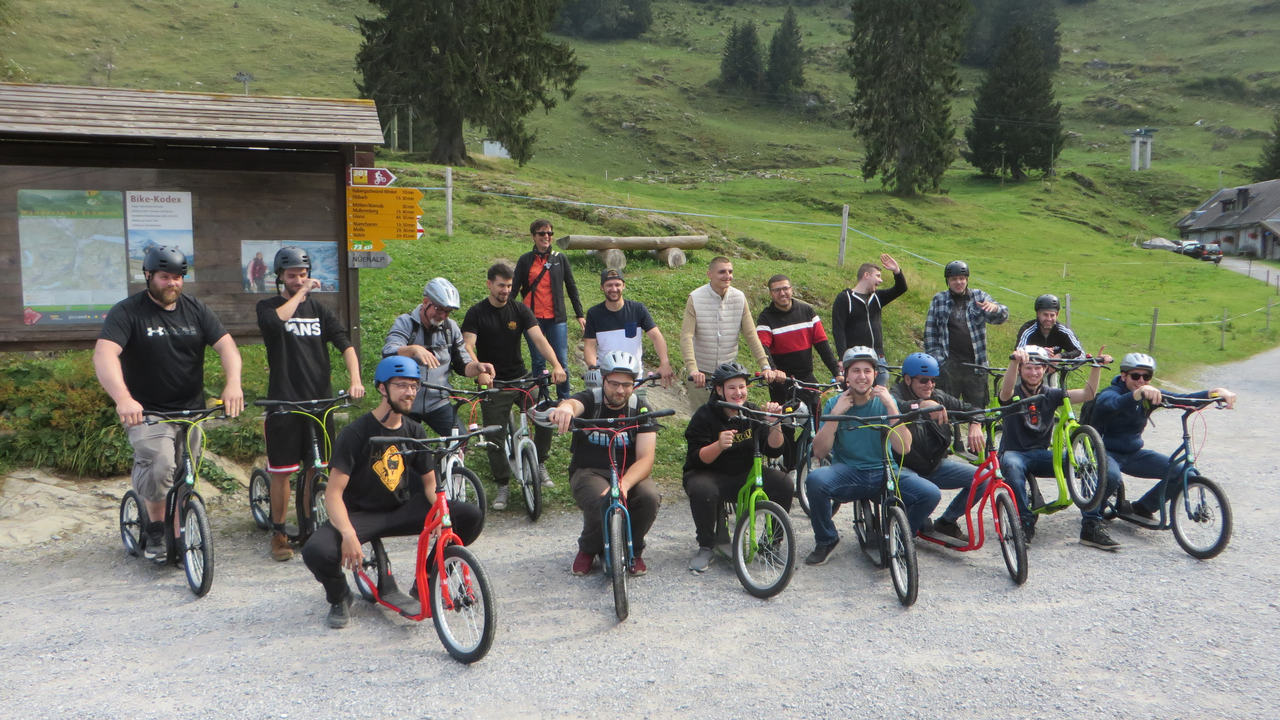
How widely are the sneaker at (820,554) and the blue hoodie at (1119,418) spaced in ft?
8.74

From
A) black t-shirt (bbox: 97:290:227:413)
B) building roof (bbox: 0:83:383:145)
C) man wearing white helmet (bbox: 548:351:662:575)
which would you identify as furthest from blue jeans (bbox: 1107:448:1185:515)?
building roof (bbox: 0:83:383:145)

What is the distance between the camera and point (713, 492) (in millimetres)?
6578

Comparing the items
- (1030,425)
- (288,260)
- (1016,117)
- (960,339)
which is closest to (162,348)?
(288,260)

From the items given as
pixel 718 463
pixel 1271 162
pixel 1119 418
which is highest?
pixel 1271 162

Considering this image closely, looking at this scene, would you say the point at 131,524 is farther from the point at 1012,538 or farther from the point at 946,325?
the point at 946,325

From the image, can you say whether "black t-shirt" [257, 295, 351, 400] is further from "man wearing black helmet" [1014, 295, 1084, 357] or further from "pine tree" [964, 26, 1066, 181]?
"pine tree" [964, 26, 1066, 181]

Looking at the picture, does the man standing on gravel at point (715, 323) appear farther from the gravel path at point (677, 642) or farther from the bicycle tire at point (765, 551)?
the bicycle tire at point (765, 551)

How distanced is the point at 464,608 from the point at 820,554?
112 inches

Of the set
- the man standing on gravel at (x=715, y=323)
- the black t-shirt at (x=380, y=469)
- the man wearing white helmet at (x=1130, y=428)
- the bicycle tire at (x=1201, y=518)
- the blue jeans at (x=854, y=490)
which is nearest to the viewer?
the black t-shirt at (x=380, y=469)

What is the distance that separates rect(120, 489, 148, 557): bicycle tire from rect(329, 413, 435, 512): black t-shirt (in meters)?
2.20

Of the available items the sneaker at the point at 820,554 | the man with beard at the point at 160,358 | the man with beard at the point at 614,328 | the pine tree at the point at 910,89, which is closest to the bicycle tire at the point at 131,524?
the man with beard at the point at 160,358

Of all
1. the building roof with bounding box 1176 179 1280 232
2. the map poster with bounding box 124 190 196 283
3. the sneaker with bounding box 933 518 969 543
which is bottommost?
the sneaker with bounding box 933 518 969 543

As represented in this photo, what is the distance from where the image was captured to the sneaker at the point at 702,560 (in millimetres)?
6508

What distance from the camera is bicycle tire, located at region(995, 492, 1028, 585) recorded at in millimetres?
6102
